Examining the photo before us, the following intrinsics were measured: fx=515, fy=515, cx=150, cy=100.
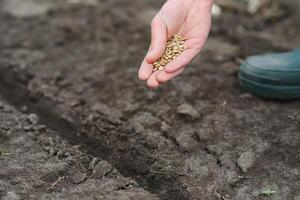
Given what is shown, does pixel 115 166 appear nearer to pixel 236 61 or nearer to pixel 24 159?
pixel 24 159

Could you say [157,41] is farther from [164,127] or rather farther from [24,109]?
[24,109]

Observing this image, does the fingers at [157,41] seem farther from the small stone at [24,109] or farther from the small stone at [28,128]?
the small stone at [24,109]

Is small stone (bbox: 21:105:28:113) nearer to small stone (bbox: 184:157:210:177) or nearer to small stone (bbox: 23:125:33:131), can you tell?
small stone (bbox: 23:125:33:131)

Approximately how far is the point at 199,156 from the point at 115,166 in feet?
1.13

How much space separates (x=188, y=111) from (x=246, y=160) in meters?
0.39

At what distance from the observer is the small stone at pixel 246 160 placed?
6.52 ft

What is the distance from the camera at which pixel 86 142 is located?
2277 mm

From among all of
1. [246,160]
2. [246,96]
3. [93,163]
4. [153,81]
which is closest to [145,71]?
[153,81]

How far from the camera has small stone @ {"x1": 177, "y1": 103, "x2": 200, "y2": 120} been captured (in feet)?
7.43

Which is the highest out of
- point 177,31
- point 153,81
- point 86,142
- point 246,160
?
point 177,31

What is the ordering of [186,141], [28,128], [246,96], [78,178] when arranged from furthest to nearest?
[246,96]
[28,128]
[186,141]
[78,178]

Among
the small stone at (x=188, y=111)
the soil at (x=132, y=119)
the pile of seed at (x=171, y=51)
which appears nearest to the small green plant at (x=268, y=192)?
the soil at (x=132, y=119)

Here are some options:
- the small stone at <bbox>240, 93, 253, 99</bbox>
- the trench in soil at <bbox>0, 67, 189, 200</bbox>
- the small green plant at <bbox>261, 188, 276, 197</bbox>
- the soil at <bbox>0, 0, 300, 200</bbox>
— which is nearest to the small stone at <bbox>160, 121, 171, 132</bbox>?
the soil at <bbox>0, 0, 300, 200</bbox>

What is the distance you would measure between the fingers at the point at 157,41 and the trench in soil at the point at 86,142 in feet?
1.37
